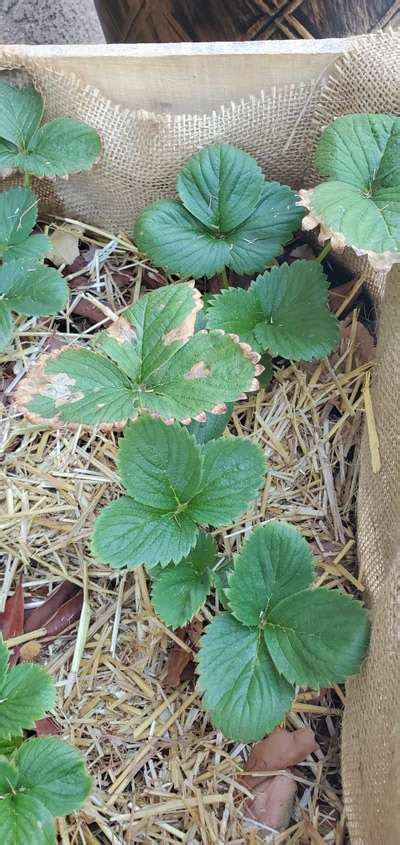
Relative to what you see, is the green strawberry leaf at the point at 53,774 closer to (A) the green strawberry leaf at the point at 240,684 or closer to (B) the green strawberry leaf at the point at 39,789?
(B) the green strawberry leaf at the point at 39,789

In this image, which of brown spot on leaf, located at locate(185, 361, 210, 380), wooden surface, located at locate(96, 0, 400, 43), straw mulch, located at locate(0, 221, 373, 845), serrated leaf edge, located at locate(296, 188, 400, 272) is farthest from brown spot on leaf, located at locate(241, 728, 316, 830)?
wooden surface, located at locate(96, 0, 400, 43)

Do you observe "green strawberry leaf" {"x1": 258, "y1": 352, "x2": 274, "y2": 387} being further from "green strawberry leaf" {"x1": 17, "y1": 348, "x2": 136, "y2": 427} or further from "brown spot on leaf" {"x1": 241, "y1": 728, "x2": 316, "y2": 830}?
"brown spot on leaf" {"x1": 241, "y1": 728, "x2": 316, "y2": 830}

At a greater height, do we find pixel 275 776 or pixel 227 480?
pixel 227 480

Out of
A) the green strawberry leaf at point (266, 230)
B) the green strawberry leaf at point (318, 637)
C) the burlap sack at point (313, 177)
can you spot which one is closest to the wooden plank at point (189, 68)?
the burlap sack at point (313, 177)

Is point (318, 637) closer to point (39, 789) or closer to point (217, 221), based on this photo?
point (39, 789)

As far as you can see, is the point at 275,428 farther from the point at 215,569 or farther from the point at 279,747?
the point at 279,747

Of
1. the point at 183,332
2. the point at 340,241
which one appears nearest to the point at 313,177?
the point at 340,241
